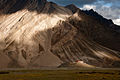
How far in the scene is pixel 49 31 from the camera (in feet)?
583

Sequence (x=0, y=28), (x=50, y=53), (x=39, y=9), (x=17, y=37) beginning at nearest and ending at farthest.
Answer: (x=50, y=53) → (x=17, y=37) → (x=0, y=28) → (x=39, y=9)

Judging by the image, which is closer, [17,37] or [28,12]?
[17,37]

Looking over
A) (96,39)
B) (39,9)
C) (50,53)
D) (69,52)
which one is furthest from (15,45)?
(96,39)

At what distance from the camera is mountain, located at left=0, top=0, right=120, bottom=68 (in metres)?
150

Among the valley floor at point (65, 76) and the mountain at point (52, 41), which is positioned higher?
the mountain at point (52, 41)

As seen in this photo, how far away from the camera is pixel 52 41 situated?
561 feet

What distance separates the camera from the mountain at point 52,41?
493 ft

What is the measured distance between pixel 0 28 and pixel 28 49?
115ft

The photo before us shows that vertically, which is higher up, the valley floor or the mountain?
the mountain

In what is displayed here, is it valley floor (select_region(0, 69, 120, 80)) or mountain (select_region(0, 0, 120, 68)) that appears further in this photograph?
mountain (select_region(0, 0, 120, 68))

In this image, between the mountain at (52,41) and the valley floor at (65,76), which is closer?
the valley floor at (65,76)

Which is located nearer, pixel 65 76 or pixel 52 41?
pixel 65 76

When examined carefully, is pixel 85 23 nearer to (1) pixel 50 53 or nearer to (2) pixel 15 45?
(1) pixel 50 53

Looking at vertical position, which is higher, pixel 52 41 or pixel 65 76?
pixel 52 41
